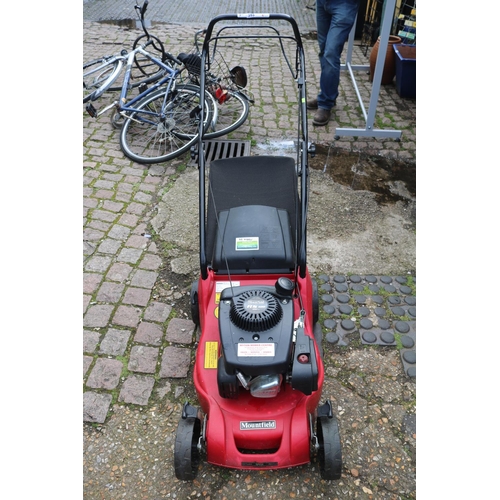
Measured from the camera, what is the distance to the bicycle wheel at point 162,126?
4301 millimetres

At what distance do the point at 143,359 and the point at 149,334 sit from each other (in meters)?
0.18

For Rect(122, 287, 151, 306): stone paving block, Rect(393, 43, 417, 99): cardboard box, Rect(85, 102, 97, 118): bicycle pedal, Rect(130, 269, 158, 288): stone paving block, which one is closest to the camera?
Rect(122, 287, 151, 306): stone paving block

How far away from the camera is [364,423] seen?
227cm

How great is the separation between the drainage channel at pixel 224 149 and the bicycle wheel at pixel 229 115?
90 mm

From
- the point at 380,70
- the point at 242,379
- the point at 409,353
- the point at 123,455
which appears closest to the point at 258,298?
the point at 242,379

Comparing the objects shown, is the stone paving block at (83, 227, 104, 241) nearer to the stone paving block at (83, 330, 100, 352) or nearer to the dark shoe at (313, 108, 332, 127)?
the stone paving block at (83, 330, 100, 352)

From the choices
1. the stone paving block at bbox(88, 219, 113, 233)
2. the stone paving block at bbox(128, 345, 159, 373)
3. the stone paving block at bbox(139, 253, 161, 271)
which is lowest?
the stone paving block at bbox(128, 345, 159, 373)

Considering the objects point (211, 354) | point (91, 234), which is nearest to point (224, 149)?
point (91, 234)

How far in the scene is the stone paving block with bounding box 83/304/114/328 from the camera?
9.14ft

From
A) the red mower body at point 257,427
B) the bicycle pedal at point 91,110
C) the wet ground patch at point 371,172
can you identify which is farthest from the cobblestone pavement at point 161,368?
the wet ground patch at point 371,172

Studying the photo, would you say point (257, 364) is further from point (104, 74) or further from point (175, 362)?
point (104, 74)

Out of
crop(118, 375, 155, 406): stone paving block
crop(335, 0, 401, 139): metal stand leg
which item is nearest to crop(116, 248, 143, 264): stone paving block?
crop(118, 375, 155, 406): stone paving block

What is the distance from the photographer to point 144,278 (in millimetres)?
3082

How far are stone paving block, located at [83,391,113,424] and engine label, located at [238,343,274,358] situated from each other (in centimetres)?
101
